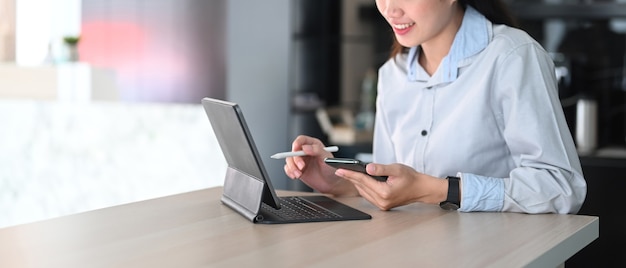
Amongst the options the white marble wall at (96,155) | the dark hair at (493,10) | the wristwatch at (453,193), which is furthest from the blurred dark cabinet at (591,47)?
the wristwatch at (453,193)

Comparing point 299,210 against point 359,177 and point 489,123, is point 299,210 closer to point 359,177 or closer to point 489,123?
point 359,177

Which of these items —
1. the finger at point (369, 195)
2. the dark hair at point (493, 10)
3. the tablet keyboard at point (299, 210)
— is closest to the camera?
the tablet keyboard at point (299, 210)

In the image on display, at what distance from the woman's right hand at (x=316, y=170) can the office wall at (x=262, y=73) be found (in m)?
2.17

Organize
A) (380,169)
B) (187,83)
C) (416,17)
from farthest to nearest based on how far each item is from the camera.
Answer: (187,83) → (416,17) → (380,169)

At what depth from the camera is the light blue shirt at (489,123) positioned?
6.71ft

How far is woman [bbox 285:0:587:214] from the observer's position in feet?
6.68

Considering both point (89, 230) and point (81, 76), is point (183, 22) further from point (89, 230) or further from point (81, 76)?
point (89, 230)

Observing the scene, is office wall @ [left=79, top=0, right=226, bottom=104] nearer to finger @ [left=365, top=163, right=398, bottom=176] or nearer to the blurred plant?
the blurred plant

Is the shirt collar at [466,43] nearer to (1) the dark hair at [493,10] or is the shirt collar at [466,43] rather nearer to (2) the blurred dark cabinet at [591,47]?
(1) the dark hair at [493,10]

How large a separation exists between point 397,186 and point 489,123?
1.20 ft

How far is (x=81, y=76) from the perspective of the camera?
506cm

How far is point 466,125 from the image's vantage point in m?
2.23

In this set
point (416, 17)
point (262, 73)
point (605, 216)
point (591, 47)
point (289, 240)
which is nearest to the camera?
point (289, 240)

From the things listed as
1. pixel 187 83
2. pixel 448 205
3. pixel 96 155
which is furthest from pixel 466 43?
pixel 96 155
